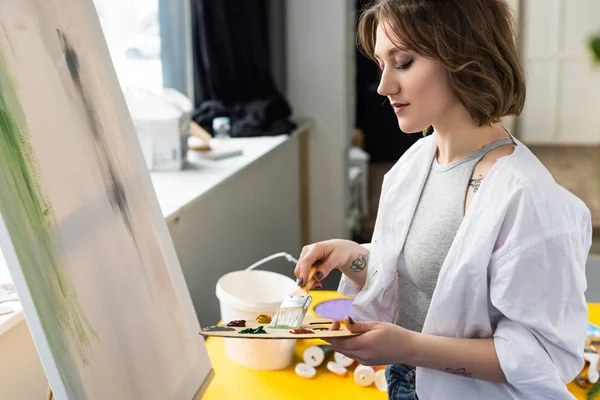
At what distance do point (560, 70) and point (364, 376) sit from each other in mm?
5804

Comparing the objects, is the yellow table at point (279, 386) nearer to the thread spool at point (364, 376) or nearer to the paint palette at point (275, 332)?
the thread spool at point (364, 376)

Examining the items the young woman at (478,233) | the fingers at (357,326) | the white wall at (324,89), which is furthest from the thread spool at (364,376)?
the white wall at (324,89)

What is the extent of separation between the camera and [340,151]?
3918 mm

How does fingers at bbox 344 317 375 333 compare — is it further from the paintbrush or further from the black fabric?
the black fabric

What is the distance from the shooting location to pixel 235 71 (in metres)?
3.45

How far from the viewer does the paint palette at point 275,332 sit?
0.96m

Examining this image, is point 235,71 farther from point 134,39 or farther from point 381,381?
point 381,381

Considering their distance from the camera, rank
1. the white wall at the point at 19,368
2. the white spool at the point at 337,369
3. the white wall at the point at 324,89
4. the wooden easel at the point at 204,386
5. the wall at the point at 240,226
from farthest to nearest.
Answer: the white wall at the point at 324,89 → the wall at the point at 240,226 → the white spool at the point at 337,369 → the wooden easel at the point at 204,386 → the white wall at the point at 19,368

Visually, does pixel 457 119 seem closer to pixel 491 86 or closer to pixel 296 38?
pixel 491 86

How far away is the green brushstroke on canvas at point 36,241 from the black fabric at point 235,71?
95.3 inches

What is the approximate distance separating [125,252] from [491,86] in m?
0.62

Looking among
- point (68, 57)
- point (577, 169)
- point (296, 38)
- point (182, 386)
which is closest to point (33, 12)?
point (68, 57)

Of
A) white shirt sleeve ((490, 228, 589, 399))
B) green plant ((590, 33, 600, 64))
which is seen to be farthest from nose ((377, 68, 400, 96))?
green plant ((590, 33, 600, 64))

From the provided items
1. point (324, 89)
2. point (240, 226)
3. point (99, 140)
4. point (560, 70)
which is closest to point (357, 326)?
point (99, 140)
